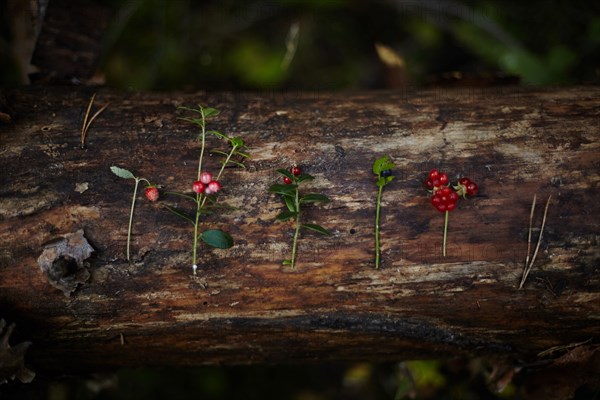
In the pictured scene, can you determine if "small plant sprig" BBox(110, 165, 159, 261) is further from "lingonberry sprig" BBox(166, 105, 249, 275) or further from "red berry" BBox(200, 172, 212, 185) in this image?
"red berry" BBox(200, 172, 212, 185)

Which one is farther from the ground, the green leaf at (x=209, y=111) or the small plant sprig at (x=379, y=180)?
the green leaf at (x=209, y=111)

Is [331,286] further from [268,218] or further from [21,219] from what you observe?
[21,219]

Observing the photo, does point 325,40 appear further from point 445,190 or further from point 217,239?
point 217,239

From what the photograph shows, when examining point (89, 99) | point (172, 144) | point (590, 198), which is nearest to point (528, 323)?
point (590, 198)

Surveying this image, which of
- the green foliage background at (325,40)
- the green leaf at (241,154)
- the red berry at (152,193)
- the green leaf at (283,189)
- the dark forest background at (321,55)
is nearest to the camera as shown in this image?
the green leaf at (283,189)

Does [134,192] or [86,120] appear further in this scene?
[86,120]

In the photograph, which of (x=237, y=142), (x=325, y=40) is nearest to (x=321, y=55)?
(x=325, y=40)

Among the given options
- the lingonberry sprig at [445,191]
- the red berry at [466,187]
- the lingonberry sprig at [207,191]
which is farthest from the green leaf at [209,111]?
the red berry at [466,187]

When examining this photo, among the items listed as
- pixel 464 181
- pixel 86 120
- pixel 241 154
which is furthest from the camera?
pixel 86 120

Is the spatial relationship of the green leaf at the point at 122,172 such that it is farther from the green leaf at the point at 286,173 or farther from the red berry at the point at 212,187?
the green leaf at the point at 286,173
